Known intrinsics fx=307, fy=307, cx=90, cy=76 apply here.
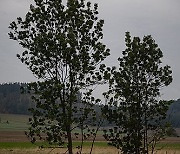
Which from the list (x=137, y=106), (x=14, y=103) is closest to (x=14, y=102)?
(x=14, y=103)

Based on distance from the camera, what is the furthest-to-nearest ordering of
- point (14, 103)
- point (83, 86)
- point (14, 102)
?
point (14, 102), point (14, 103), point (83, 86)

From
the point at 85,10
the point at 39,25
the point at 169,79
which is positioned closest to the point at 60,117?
the point at 39,25

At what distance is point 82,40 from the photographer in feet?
35.6

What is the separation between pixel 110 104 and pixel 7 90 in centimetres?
17905

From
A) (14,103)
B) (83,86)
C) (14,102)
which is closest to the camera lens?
(83,86)

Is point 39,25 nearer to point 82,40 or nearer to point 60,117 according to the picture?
point 82,40

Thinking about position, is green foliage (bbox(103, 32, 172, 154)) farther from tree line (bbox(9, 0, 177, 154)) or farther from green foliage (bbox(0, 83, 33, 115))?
green foliage (bbox(0, 83, 33, 115))

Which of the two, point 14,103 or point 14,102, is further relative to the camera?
point 14,102

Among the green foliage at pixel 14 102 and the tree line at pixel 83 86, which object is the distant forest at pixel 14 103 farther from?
the tree line at pixel 83 86

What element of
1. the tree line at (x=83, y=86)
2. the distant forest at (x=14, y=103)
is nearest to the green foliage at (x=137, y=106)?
the tree line at (x=83, y=86)

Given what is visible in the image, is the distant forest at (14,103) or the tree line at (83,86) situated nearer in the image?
the tree line at (83,86)

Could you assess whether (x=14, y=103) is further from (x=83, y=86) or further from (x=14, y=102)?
(x=83, y=86)

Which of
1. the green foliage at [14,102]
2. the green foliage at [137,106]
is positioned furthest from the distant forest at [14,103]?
the green foliage at [137,106]

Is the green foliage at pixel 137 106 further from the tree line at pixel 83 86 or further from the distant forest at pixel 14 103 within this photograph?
the distant forest at pixel 14 103
